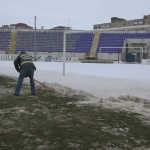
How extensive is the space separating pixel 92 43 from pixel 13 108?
38.7 meters

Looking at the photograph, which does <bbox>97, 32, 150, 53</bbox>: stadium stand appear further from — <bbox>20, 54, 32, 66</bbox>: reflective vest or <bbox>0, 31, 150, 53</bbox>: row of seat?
<bbox>20, 54, 32, 66</bbox>: reflective vest

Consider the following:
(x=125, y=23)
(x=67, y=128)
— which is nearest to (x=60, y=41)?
(x=67, y=128)

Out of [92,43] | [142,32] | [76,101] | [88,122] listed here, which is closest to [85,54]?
[92,43]

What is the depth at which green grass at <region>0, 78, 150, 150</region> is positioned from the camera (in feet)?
17.6

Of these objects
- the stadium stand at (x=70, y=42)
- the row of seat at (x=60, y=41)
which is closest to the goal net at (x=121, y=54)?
the stadium stand at (x=70, y=42)

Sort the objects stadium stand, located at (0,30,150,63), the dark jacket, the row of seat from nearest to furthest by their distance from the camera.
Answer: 1. the dark jacket
2. stadium stand, located at (0,30,150,63)
3. the row of seat

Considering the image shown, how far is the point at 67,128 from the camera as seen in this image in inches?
252

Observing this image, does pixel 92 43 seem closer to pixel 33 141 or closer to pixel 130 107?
pixel 130 107

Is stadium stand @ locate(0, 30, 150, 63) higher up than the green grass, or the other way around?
stadium stand @ locate(0, 30, 150, 63)

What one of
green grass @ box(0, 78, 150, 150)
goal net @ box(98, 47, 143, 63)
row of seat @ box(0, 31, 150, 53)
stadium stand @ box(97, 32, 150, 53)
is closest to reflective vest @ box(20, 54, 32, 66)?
green grass @ box(0, 78, 150, 150)

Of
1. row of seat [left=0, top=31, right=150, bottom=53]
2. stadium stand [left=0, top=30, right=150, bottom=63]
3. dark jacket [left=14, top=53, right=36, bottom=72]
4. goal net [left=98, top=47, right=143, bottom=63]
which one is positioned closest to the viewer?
dark jacket [left=14, top=53, right=36, bottom=72]

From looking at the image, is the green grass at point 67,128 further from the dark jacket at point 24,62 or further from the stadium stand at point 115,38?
the stadium stand at point 115,38

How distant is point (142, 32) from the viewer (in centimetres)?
4616

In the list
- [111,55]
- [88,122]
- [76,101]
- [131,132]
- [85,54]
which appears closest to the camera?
[131,132]
